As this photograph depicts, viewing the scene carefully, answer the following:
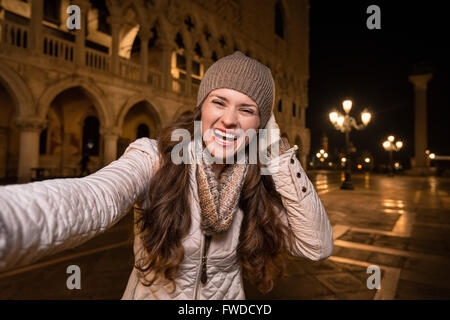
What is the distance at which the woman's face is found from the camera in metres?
1.22

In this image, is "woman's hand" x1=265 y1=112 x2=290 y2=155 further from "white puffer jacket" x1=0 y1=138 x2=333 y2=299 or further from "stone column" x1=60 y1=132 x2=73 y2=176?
"stone column" x1=60 y1=132 x2=73 y2=176

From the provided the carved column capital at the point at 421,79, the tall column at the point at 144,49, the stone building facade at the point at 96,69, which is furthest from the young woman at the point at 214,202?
the carved column capital at the point at 421,79

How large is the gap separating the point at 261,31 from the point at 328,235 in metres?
20.4

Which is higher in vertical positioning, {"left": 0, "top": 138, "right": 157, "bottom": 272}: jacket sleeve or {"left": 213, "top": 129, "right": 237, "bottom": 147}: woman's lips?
{"left": 213, "top": 129, "right": 237, "bottom": 147}: woman's lips

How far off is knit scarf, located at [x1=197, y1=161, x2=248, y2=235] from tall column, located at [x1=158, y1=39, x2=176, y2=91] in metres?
11.8

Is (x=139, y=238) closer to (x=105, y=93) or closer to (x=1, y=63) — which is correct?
(x=1, y=63)

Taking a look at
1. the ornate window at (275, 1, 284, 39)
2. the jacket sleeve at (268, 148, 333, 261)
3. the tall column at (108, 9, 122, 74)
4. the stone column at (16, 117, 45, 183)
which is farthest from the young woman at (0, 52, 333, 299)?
the ornate window at (275, 1, 284, 39)

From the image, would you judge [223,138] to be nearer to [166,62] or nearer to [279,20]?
[166,62]

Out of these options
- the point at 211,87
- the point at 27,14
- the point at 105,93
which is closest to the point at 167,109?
the point at 105,93

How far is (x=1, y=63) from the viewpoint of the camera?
22.9 ft

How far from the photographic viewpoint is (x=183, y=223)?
1.15 metres

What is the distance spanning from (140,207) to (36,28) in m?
9.94

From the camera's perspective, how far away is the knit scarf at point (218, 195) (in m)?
1.11

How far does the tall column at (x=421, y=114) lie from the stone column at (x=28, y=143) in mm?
29175
